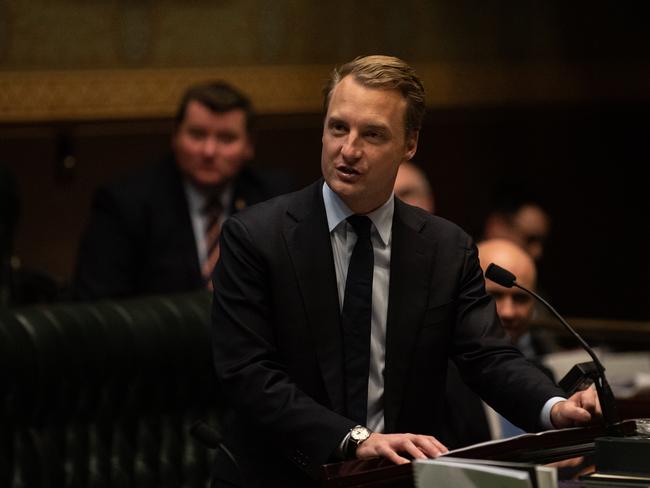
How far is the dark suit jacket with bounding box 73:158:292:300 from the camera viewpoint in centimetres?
427

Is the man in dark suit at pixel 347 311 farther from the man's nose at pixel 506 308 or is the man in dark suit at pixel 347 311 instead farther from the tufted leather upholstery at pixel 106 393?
the man's nose at pixel 506 308

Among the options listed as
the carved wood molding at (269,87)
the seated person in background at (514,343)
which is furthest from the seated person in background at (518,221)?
the seated person in background at (514,343)

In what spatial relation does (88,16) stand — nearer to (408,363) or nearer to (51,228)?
(51,228)

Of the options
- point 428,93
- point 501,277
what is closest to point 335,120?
point 501,277

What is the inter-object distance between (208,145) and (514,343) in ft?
5.09

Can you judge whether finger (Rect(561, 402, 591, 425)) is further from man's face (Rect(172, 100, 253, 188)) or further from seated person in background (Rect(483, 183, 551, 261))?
seated person in background (Rect(483, 183, 551, 261))

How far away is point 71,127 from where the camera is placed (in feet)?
17.8

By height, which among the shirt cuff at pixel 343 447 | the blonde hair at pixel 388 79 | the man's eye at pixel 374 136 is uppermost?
the blonde hair at pixel 388 79

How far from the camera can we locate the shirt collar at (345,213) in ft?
8.40

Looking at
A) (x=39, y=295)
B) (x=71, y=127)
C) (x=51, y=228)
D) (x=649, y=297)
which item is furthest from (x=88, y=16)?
(x=649, y=297)

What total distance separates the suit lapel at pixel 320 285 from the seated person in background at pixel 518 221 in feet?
10.3

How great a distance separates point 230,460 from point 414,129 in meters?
0.72

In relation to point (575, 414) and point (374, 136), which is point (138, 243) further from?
point (575, 414)

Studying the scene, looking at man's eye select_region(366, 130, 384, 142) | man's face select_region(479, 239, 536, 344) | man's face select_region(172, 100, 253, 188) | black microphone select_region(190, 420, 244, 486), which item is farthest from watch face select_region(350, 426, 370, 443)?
man's face select_region(172, 100, 253, 188)
